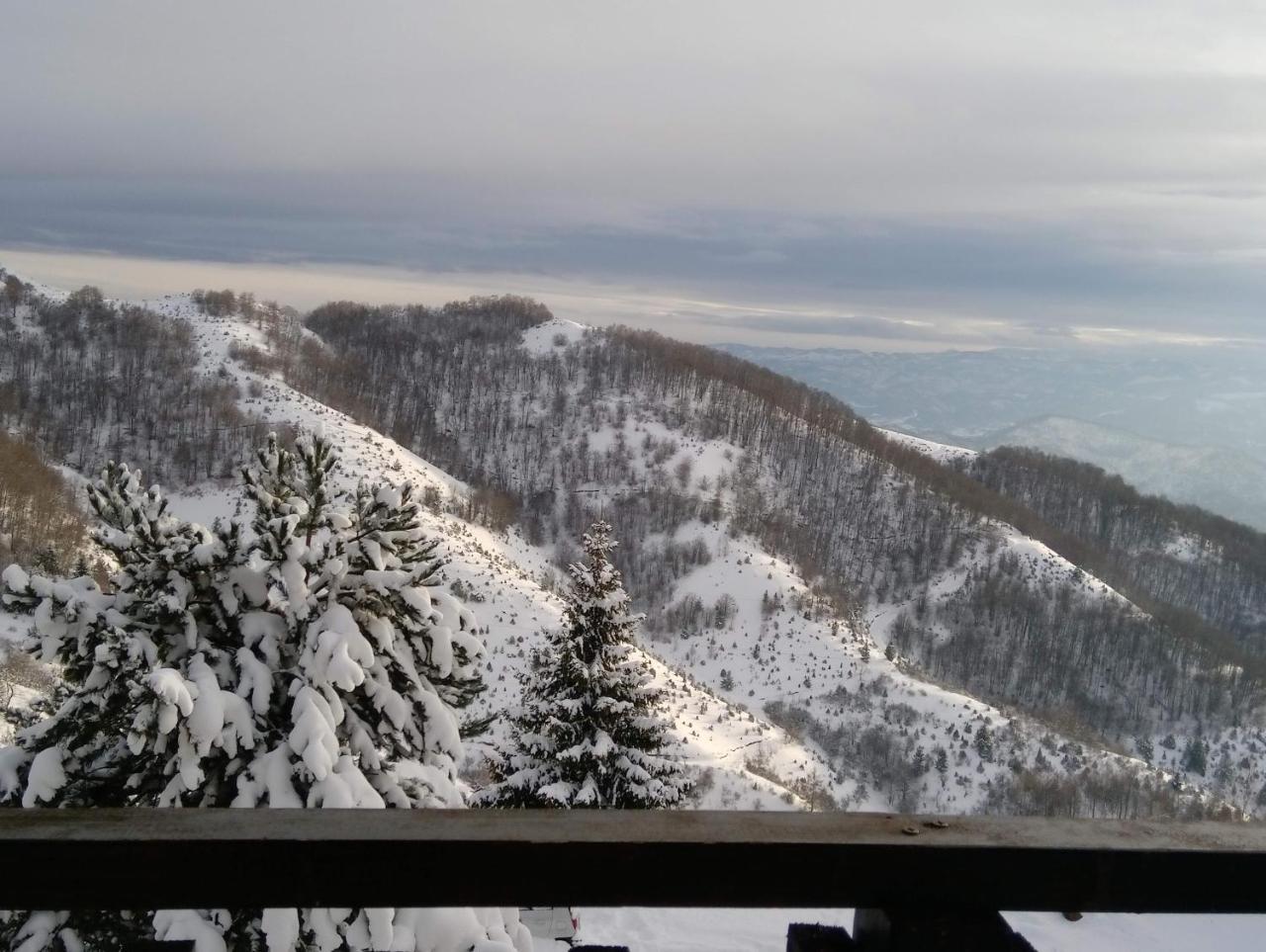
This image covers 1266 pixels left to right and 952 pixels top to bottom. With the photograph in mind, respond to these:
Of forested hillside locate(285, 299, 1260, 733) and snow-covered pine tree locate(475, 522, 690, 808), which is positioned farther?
forested hillside locate(285, 299, 1260, 733)

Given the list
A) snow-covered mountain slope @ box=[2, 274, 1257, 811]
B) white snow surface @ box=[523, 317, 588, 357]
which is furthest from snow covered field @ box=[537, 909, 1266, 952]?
white snow surface @ box=[523, 317, 588, 357]

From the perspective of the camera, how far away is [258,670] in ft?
18.1

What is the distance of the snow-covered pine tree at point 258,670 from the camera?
4980 millimetres

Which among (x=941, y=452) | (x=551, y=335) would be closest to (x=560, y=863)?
(x=551, y=335)

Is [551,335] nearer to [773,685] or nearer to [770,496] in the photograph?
[770,496]

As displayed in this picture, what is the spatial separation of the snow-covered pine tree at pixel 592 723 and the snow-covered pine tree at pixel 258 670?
6.72 meters

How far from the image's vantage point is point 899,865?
153 centimetres

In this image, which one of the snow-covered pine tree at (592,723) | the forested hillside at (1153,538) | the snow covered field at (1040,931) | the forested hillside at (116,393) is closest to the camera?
the snow covered field at (1040,931)

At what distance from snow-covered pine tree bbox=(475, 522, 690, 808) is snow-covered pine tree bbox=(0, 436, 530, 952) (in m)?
6.72

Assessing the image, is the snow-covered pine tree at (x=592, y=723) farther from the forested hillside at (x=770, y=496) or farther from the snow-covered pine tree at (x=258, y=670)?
the forested hillside at (x=770, y=496)

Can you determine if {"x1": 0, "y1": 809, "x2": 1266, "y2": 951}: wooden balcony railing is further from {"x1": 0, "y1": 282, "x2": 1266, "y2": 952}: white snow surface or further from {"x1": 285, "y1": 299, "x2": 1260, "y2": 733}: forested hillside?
Result: {"x1": 285, "y1": 299, "x2": 1260, "y2": 733}: forested hillside

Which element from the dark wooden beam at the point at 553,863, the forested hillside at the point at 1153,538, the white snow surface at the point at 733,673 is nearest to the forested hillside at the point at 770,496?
the white snow surface at the point at 733,673

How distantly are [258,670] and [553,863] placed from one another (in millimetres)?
4697

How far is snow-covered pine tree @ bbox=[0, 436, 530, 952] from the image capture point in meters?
4.98
